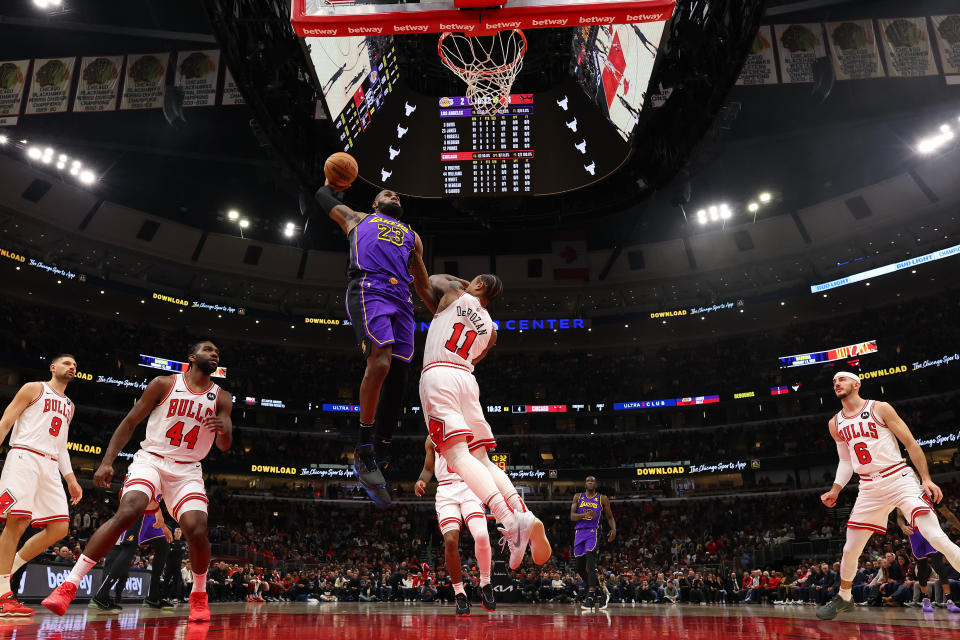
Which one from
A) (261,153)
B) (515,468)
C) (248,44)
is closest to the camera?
(248,44)

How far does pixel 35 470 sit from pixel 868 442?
8.31m

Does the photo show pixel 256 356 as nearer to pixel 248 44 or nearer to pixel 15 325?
pixel 15 325

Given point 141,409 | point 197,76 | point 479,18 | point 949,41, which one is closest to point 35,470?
point 141,409

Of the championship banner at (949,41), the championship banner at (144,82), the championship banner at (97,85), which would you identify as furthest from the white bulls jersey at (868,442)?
the championship banner at (97,85)

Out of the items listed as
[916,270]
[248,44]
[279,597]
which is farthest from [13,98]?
[916,270]

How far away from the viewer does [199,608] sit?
17.9 ft

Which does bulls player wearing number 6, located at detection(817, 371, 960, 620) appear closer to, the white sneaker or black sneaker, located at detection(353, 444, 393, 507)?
the white sneaker

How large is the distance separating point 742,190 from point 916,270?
840cm

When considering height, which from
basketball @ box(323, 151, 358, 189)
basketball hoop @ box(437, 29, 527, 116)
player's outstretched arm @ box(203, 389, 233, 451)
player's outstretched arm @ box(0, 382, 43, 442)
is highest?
basketball hoop @ box(437, 29, 527, 116)

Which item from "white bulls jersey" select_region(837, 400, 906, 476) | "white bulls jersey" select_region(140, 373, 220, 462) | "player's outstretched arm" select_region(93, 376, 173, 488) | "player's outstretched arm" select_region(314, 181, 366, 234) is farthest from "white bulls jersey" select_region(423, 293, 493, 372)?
"white bulls jersey" select_region(837, 400, 906, 476)

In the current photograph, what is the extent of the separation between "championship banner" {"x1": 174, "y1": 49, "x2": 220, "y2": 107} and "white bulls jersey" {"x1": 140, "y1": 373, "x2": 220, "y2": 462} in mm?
13952

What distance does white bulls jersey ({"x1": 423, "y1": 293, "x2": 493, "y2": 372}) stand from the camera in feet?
17.3

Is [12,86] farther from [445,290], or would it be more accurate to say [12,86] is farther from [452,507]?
[445,290]

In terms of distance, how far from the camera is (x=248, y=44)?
14.8 meters
